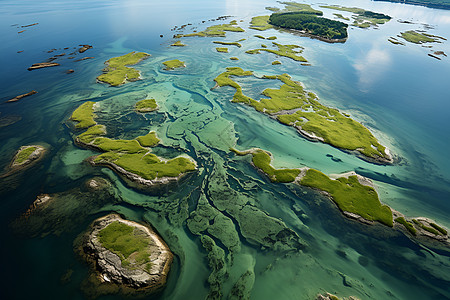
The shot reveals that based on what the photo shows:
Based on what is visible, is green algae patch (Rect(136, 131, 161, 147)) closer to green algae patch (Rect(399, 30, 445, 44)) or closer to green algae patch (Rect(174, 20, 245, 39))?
green algae patch (Rect(174, 20, 245, 39))

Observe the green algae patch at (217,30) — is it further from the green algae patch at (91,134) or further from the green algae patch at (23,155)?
the green algae patch at (23,155)

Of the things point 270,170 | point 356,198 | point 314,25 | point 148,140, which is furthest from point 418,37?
point 148,140

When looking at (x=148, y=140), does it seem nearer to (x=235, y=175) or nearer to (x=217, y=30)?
(x=235, y=175)

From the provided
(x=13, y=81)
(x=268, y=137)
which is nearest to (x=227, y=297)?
(x=268, y=137)

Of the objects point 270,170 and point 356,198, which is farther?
point 270,170

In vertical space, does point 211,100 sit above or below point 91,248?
above

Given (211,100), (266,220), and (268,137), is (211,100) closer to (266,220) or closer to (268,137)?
(268,137)
